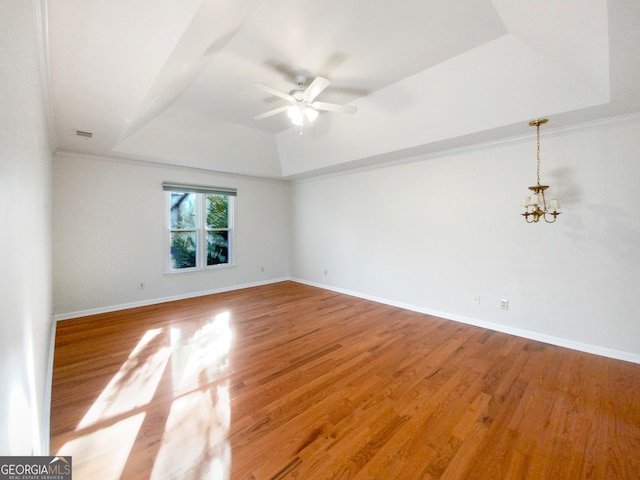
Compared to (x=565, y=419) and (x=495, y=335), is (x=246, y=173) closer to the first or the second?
(x=495, y=335)

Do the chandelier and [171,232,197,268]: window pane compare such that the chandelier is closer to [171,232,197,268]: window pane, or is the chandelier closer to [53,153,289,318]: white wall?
[53,153,289,318]: white wall

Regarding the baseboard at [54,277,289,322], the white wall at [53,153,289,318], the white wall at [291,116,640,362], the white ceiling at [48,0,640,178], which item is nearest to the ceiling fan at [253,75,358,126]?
the white ceiling at [48,0,640,178]

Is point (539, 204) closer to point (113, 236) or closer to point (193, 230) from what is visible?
point (193, 230)

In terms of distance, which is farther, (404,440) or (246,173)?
(246,173)

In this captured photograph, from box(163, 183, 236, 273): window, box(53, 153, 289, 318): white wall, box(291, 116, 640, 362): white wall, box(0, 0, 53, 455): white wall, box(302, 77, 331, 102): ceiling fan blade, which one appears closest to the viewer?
box(0, 0, 53, 455): white wall

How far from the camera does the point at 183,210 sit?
4.86 metres

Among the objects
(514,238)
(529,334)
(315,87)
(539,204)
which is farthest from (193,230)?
(529,334)

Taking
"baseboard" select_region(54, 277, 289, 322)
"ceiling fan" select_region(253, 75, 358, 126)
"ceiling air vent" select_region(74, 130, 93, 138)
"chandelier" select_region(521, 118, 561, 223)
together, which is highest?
"ceiling fan" select_region(253, 75, 358, 126)

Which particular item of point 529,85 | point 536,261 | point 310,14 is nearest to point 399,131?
point 529,85

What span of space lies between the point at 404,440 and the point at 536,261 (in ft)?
8.70

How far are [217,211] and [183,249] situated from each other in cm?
98

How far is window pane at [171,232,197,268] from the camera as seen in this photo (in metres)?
4.75

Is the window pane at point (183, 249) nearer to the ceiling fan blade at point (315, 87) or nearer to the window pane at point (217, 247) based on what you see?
the window pane at point (217, 247)

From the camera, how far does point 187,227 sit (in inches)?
193
